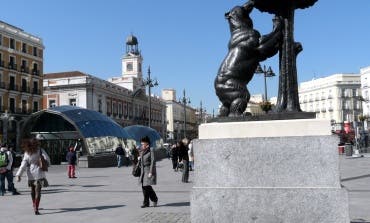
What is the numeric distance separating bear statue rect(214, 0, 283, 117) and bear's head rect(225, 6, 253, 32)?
14 mm

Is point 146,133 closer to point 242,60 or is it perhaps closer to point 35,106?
point 35,106

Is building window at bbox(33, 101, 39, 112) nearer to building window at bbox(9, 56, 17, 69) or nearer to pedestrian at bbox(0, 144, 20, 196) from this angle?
building window at bbox(9, 56, 17, 69)

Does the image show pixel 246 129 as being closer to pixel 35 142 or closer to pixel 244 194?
pixel 244 194

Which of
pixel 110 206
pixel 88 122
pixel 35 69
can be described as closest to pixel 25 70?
pixel 35 69

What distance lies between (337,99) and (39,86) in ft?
171

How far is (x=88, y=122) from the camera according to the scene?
32.4 m

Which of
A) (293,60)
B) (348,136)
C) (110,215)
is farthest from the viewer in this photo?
(348,136)

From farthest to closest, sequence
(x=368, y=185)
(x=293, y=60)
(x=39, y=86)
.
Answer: (x=39, y=86) → (x=368, y=185) → (x=293, y=60)

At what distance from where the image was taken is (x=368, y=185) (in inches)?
460

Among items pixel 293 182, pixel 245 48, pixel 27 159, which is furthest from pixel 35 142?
pixel 293 182

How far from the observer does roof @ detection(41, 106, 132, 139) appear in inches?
1229

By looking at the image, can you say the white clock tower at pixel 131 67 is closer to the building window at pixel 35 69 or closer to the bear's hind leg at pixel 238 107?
the building window at pixel 35 69

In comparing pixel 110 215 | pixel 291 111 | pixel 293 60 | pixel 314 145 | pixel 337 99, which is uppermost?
pixel 337 99

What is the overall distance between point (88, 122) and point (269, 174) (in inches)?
1110
